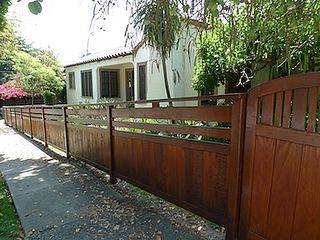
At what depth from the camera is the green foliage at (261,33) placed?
247cm

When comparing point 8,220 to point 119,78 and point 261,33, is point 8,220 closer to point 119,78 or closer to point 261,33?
point 261,33

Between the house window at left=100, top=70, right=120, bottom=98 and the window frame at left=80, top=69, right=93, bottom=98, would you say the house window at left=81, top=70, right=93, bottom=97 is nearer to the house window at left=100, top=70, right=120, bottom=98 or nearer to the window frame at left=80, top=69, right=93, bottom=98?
the window frame at left=80, top=69, right=93, bottom=98

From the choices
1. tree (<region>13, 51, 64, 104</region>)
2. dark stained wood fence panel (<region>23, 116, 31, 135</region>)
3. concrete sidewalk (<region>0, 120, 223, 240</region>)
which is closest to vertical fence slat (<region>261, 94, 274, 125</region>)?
concrete sidewalk (<region>0, 120, 223, 240</region>)

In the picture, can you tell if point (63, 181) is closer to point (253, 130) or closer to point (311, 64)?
point (253, 130)

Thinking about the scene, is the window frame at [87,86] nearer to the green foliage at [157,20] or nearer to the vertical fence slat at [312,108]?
the green foliage at [157,20]

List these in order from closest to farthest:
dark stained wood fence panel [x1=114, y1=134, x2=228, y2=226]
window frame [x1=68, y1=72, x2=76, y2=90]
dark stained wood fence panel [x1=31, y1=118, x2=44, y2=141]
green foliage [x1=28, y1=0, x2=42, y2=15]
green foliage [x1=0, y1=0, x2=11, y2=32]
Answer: green foliage [x1=28, y1=0, x2=42, y2=15], dark stained wood fence panel [x1=114, y1=134, x2=228, y2=226], green foliage [x1=0, y1=0, x2=11, y2=32], dark stained wood fence panel [x1=31, y1=118, x2=44, y2=141], window frame [x1=68, y1=72, x2=76, y2=90]

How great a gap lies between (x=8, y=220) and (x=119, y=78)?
1326 centimetres

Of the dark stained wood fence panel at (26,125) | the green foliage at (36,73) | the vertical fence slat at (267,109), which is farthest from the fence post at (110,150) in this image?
the green foliage at (36,73)

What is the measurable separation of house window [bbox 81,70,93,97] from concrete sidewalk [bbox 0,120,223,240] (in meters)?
11.0

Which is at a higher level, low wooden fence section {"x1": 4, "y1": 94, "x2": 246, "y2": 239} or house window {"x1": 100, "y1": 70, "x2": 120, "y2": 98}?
house window {"x1": 100, "y1": 70, "x2": 120, "y2": 98}

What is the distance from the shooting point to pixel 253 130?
2.26 meters

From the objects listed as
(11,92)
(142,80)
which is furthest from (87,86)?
(11,92)

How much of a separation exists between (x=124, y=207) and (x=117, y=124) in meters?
1.26

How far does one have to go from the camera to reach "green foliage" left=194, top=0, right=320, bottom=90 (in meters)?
2.47
